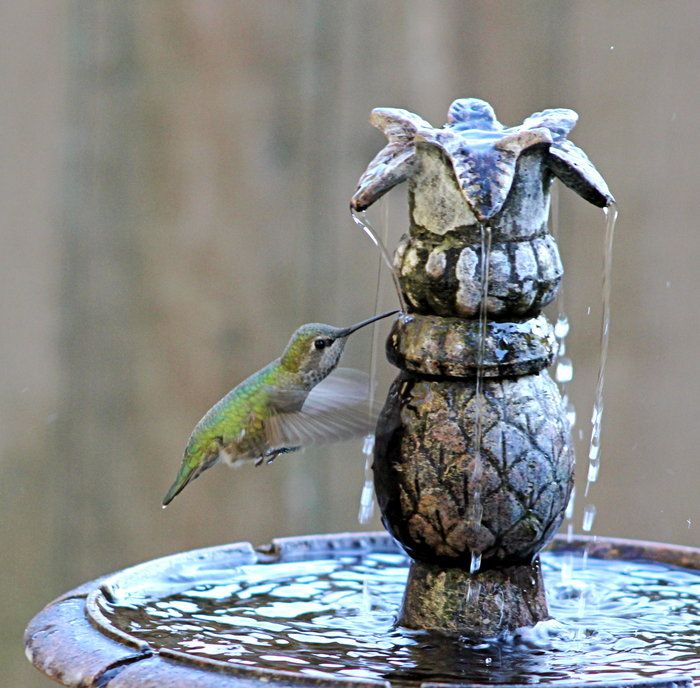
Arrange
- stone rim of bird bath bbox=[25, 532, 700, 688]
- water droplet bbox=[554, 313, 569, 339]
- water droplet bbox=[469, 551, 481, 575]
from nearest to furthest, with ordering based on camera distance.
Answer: stone rim of bird bath bbox=[25, 532, 700, 688] < water droplet bbox=[469, 551, 481, 575] < water droplet bbox=[554, 313, 569, 339]

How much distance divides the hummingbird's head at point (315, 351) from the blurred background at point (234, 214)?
150cm

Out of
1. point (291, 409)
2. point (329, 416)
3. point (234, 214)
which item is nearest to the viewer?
point (329, 416)

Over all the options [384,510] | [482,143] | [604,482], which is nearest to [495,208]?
[482,143]

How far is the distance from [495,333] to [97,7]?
228 cm

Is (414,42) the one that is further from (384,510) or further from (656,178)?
(384,510)

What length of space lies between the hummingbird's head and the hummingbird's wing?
0.07 ft

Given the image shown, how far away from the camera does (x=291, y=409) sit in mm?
2406

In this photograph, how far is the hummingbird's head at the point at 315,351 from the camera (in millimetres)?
2379

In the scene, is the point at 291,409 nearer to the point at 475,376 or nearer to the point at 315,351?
the point at 315,351

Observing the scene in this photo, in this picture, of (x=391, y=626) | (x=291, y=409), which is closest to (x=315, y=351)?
(x=291, y=409)

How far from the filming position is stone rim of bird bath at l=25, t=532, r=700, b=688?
5.34 feet

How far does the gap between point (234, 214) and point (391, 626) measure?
2.04 m

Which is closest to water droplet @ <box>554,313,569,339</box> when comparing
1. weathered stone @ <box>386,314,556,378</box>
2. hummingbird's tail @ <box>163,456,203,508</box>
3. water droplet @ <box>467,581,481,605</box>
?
weathered stone @ <box>386,314,556,378</box>

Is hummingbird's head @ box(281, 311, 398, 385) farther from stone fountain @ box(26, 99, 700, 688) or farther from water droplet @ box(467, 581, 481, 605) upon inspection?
water droplet @ box(467, 581, 481, 605)
